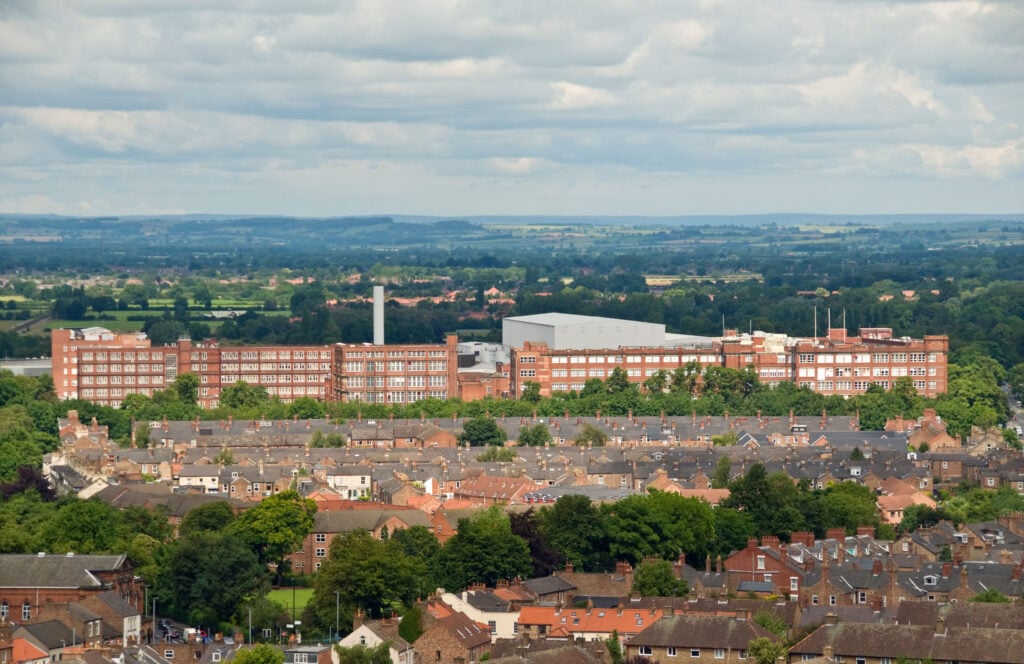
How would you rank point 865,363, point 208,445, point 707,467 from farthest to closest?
point 865,363 → point 208,445 → point 707,467

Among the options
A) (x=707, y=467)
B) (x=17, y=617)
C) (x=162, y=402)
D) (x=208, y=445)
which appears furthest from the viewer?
(x=162, y=402)

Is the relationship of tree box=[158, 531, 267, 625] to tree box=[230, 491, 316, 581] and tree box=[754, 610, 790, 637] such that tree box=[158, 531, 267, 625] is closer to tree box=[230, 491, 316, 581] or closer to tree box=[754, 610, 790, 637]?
tree box=[230, 491, 316, 581]

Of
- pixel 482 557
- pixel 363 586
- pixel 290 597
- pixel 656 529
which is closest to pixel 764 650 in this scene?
pixel 363 586

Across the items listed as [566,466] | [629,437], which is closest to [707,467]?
[566,466]

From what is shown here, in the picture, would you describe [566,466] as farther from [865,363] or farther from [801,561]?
[865,363]

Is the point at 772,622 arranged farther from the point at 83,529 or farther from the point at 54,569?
the point at 83,529
